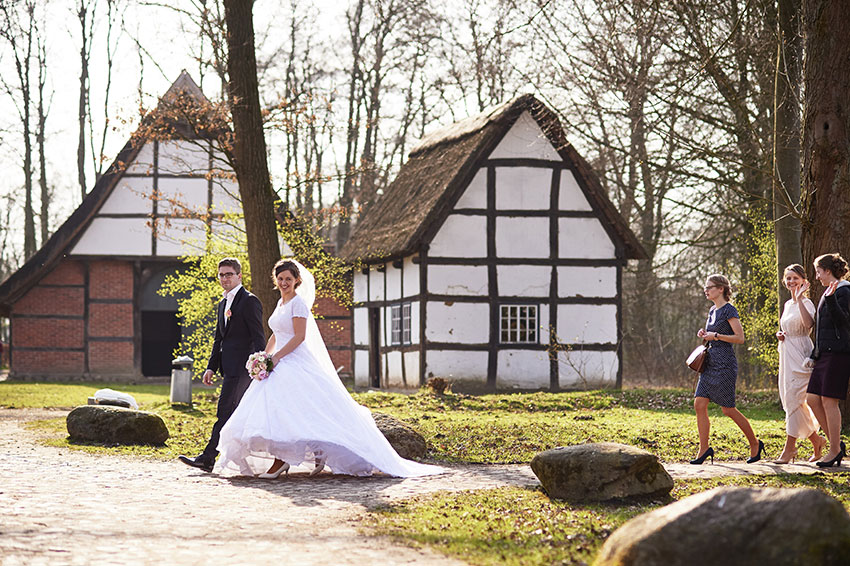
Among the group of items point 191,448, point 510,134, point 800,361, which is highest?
point 510,134

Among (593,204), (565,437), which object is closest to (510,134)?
(593,204)

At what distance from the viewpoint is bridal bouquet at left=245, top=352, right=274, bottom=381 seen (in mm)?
9250

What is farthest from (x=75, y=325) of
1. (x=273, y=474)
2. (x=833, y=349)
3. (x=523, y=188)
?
(x=833, y=349)

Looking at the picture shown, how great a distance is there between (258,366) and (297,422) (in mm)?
635

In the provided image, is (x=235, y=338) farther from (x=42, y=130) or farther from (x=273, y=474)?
(x=42, y=130)

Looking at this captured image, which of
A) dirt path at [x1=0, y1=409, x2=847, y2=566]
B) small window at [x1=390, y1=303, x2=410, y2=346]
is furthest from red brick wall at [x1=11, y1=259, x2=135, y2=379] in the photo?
dirt path at [x1=0, y1=409, x2=847, y2=566]

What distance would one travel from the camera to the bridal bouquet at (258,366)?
925 cm

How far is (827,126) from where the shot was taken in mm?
11211

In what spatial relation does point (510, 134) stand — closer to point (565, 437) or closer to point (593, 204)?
point (593, 204)

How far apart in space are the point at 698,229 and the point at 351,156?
1349cm

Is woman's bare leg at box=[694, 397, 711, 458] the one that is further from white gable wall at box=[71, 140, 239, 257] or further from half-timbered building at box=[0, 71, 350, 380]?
white gable wall at box=[71, 140, 239, 257]

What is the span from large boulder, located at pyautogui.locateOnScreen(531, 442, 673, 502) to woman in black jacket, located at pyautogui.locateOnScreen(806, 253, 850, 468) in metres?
2.63

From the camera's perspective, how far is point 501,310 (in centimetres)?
2294

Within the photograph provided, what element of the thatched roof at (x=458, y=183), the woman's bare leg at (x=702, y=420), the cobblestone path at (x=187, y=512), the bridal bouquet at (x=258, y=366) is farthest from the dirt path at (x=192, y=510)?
the thatched roof at (x=458, y=183)
